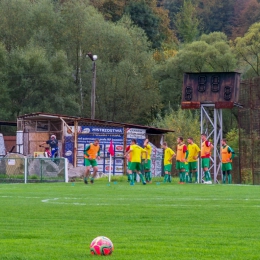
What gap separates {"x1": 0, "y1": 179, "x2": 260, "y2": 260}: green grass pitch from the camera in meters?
9.38

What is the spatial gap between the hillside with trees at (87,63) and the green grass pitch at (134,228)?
146ft

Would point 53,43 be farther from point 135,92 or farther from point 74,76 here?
point 135,92

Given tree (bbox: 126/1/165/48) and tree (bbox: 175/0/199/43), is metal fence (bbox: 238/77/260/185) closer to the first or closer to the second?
tree (bbox: 126/1/165/48)

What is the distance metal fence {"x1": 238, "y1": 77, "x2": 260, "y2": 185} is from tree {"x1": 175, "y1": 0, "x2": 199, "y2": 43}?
5487cm

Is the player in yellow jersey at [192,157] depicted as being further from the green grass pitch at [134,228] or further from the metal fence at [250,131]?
the green grass pitch at [134,228]

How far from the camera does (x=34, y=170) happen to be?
36.8 m

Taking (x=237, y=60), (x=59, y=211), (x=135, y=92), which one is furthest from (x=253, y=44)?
(x=59, y=211)

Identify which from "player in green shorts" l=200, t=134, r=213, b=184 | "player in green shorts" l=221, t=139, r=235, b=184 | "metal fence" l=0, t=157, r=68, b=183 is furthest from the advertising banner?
"player in green shorts" l=221, t=139, r=235, b=184

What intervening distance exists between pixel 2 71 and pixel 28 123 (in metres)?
13.7

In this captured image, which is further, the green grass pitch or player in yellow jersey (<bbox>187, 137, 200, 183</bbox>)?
player in yellow jersey (<bbox>187, 137, 200, 183</bbox>)

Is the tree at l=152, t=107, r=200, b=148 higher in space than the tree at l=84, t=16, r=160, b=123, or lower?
lower

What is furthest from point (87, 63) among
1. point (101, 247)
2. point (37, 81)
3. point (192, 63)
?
point (101, 247)

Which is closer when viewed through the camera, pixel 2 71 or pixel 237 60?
pixel 2 71

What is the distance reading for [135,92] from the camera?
68875 millimetres
